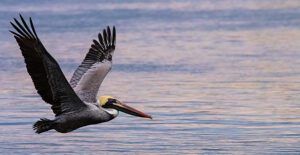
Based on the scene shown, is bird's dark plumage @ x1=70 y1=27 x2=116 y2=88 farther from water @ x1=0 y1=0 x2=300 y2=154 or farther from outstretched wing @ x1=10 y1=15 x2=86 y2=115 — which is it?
outstretched wing @ x1=10 y1=15 x2=86 y2=115

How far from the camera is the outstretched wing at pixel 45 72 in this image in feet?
28.6

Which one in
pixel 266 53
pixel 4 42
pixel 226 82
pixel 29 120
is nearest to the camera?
pixel 29 120

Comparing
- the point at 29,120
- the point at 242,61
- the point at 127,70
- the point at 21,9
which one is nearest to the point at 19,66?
the point at 127,70

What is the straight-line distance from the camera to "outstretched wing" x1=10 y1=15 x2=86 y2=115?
873 cm

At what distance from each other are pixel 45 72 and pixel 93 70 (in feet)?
5.59

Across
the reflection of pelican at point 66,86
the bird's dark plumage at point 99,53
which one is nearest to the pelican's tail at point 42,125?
the reflection of pelican at point 66,86

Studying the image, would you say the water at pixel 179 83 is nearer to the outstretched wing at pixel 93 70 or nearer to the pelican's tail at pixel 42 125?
the outstretched wing at pixel 93 70

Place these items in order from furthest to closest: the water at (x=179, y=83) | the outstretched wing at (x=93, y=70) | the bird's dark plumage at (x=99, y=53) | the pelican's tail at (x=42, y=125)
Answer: the water at (x=179, y=83)
the bird's dark plumage at (x=99, y=53)
the outstretched wing at (x=93, y=70)
the pelican's tail at (x=42, y=125)

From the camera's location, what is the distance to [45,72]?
352 inches

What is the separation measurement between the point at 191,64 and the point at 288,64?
1677 mm

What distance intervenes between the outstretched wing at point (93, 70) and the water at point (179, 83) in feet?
1.97

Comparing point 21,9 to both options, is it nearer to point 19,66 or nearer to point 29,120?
point 19,66

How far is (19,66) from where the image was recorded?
18.2 metres

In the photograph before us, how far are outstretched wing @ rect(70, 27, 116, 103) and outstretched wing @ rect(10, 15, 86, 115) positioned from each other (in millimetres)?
581
